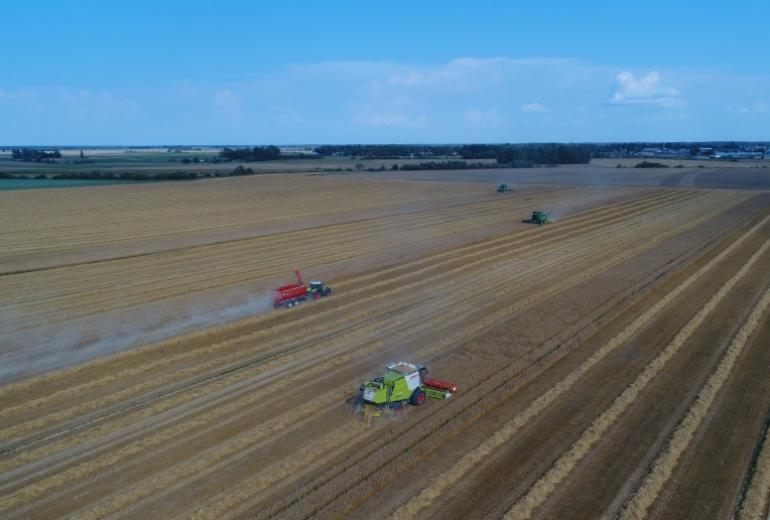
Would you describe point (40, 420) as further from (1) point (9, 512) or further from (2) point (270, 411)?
(2) point (270, 411)

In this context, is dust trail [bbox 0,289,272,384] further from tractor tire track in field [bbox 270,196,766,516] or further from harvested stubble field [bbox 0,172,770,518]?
tractor tire track in field [bbox 270,196,766,516]

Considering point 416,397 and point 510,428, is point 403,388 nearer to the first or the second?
point 416,397

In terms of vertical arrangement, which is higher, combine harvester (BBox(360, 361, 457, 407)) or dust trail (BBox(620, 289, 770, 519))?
combine harvester (BBox(360, 361, 457, 407))

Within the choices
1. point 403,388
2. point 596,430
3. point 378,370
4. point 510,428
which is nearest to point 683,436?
point 596,430

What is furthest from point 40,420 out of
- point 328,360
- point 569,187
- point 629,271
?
point 569,187

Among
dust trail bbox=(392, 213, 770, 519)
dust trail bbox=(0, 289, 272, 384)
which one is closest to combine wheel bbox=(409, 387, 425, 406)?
dust trail bbox=(392, 213, 770, 519)

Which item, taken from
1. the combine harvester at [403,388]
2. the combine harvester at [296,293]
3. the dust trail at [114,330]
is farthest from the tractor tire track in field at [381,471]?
the combine harvester at [296,293]
